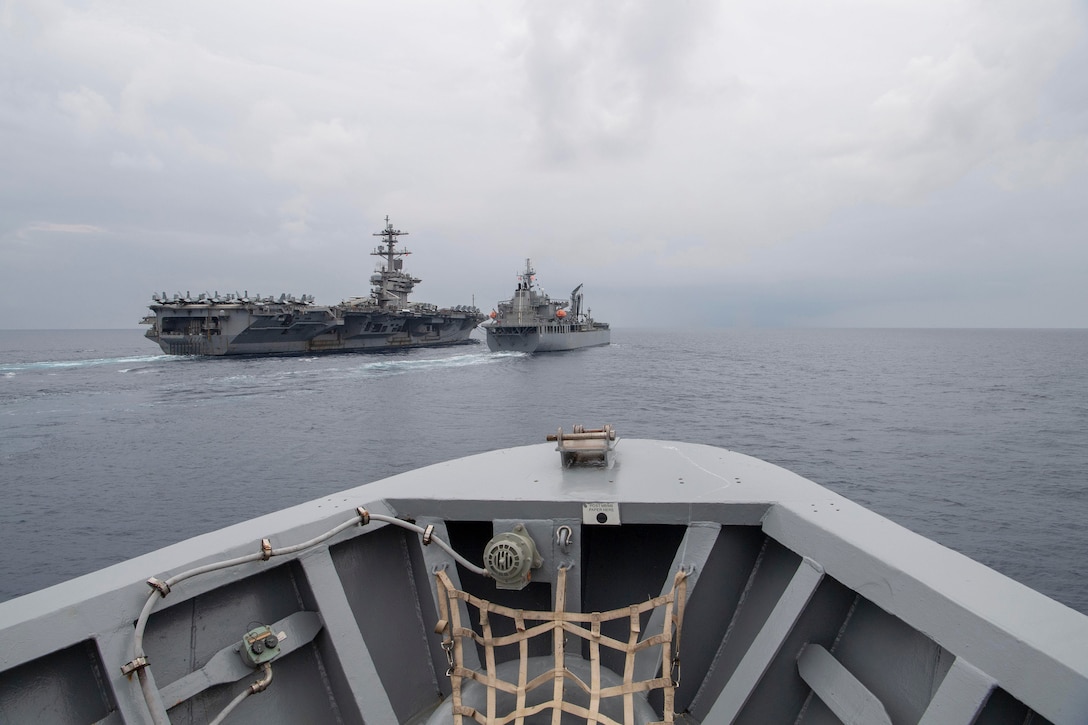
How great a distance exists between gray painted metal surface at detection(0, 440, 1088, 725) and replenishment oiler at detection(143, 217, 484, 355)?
5954 cm

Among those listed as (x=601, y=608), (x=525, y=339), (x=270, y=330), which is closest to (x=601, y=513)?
(x=601, y=608)

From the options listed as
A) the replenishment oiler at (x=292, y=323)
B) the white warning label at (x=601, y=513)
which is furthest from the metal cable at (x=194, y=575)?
the replenishment oiler at (x=292, y=323)

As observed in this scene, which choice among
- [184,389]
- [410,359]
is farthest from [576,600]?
[410,359]

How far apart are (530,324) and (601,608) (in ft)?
215

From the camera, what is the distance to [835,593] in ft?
9.57

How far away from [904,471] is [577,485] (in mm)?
18223

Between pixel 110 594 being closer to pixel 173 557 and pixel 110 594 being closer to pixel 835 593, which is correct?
pixel 173 557

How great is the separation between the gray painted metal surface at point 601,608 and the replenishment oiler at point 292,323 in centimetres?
5954

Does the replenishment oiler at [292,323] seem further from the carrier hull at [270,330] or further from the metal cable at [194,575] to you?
the metal cable at [194,575]

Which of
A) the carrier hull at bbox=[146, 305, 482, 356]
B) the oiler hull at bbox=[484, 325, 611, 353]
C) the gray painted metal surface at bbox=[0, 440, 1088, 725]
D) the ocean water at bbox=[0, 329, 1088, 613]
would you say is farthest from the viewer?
the oiler hull at bbox=[484, 325, 611, 353]

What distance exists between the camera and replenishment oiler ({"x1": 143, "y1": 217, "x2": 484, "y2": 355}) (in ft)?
185

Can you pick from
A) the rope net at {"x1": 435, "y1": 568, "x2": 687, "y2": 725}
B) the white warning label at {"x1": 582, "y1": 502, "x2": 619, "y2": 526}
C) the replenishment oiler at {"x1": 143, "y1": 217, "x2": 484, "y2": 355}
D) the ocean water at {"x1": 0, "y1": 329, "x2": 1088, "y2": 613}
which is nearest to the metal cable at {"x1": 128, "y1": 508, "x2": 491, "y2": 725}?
the rope net at {"x1": 435, "y1": 568, "x2": 687, "y2": 725}

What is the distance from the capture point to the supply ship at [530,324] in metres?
68.9

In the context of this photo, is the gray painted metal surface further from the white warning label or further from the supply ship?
the supply ship
